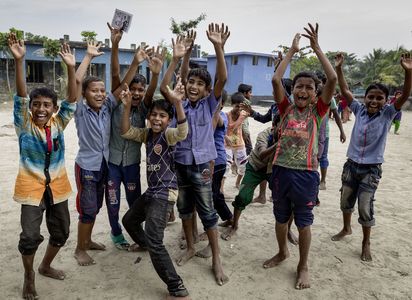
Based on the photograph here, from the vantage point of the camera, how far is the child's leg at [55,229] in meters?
2.89

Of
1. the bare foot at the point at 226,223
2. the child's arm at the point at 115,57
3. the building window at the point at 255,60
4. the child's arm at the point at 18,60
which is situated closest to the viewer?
the child's arm at the point at 18,60

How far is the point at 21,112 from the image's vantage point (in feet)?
8.54

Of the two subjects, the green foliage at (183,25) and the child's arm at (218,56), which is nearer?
the child's arm at (218,56)

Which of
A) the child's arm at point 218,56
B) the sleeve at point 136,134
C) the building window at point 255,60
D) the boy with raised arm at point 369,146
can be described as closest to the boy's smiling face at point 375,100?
the boy with raised arm at point 369,146

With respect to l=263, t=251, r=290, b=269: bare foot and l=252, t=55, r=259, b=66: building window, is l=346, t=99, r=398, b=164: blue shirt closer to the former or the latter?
l=263, t=251, r=290, b=269: bare foot

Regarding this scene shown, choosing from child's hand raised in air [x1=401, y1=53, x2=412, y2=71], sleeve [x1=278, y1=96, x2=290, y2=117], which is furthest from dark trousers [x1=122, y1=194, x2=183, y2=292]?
child's hand raised in air [x1=401, y1=53, x2=412, y2=71]

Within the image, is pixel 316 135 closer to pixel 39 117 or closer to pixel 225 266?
pixel 225 266

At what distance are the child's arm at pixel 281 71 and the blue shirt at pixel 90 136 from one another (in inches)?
64.1

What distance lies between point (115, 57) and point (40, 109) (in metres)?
0.90

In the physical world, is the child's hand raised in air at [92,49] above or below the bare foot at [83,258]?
above

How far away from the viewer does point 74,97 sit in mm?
2885

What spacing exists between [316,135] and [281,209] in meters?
0.75

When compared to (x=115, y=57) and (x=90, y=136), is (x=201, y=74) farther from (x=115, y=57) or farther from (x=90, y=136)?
(x=90, y=136)

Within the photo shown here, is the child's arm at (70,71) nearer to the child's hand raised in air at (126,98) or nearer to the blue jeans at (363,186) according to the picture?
the child's hand raised in air at (126,98)
